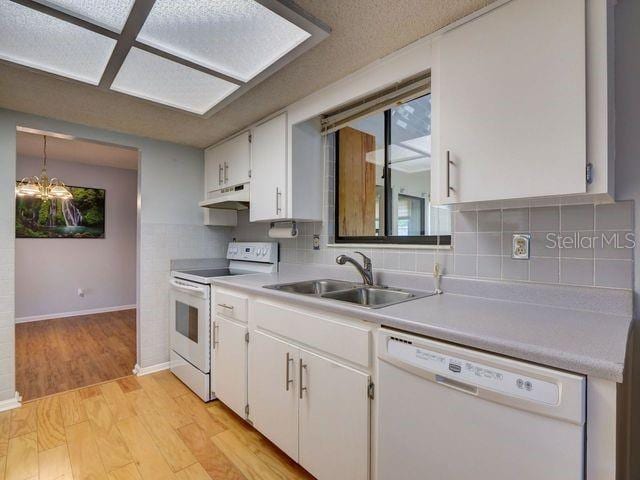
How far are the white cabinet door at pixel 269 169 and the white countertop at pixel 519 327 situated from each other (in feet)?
2.94

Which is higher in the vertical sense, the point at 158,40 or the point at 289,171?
the point at 158,40

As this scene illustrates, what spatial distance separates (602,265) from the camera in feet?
3.87

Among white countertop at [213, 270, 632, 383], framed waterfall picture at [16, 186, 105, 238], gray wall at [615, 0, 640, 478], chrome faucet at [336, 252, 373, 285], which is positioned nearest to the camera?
white countertop at [213, 270, 632, 383]

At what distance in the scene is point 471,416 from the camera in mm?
925

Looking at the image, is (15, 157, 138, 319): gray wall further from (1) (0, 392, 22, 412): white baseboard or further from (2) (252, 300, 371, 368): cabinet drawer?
(2) (252, 300, 371, 368): cabinet drawer

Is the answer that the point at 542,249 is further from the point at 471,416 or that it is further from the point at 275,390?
the point at 275,390

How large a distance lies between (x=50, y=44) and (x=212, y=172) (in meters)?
1.59

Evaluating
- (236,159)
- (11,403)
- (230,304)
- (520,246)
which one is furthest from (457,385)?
(11,403)

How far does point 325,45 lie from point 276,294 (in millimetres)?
1204

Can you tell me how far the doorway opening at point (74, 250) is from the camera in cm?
359

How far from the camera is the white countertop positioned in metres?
0.77

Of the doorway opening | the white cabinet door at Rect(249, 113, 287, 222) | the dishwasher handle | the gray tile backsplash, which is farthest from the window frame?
the doorway opening

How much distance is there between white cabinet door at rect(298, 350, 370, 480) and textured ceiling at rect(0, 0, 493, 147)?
1.41m

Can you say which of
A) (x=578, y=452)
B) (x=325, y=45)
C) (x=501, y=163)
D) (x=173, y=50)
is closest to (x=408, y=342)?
(x=578, y=452)
